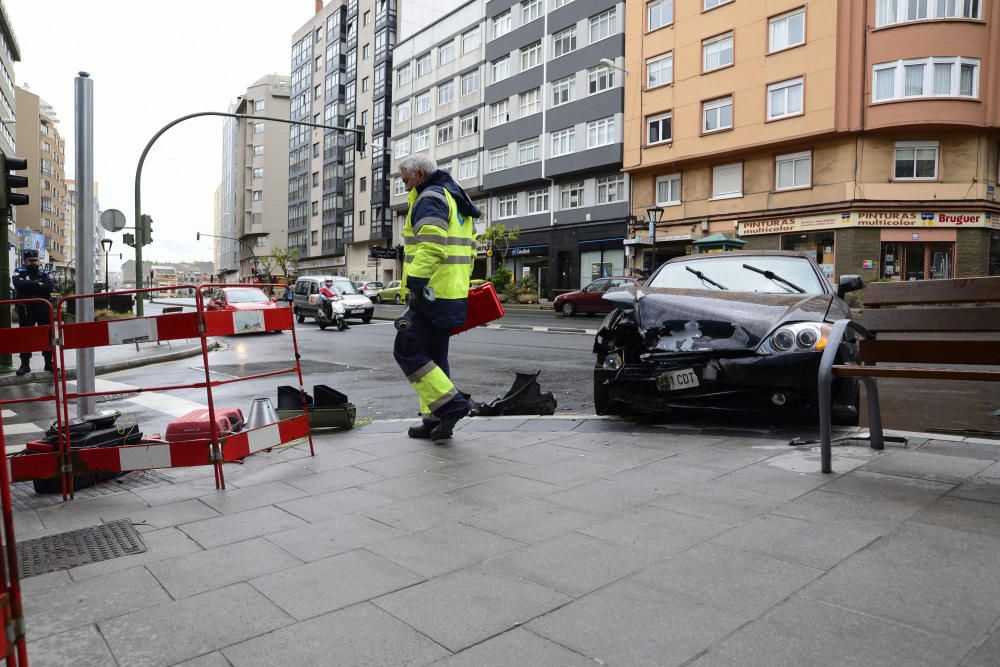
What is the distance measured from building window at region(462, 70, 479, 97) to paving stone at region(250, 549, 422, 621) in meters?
48.8

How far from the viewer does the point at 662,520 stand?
3.36 m

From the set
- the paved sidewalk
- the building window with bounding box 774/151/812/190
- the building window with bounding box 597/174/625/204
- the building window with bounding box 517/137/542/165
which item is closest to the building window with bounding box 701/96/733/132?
the building window with bounding box 774/151/812/190

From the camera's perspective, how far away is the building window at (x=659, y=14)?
33.9 m

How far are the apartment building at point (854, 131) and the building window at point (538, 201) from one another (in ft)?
36.0

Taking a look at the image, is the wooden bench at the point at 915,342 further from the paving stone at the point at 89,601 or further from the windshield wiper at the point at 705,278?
the paving stone at the point at 89,601

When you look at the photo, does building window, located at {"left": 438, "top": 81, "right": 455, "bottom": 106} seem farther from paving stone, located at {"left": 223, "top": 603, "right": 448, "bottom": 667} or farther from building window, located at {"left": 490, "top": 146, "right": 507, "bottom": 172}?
paving stone, located at {"left": 223, "top": 603, "right": 448, "bottom": 667}

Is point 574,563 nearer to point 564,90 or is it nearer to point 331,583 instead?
point 331,583

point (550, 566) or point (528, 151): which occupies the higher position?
point (528, 151)

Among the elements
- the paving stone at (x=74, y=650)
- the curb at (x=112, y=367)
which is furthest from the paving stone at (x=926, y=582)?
the curb at (x=112, y=367)

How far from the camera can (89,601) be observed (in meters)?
2.63

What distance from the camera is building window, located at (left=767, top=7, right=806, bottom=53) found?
28.4 m

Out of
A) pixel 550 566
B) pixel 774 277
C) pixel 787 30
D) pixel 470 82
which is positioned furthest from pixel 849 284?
pixel 470 82

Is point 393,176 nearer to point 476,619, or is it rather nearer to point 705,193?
point 705,193

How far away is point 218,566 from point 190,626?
0.57m
